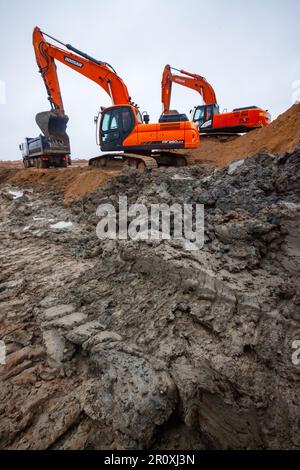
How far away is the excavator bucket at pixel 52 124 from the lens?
10.5m

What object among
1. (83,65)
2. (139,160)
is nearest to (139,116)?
(139,160)

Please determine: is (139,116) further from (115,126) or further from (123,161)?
(123,161)

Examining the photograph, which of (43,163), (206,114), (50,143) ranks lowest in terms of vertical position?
(43,163)

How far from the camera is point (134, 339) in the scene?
2.71 m

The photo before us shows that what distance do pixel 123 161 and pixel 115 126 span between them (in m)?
1.20

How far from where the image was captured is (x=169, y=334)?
2688mm

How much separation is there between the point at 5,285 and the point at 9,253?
3.44 feet

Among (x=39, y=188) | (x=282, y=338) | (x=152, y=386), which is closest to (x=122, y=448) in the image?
(x=152, y=386)

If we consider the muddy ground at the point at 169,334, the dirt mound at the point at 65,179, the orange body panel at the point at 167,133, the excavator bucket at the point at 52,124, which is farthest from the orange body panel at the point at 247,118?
the muddy ground at the point at 169,334

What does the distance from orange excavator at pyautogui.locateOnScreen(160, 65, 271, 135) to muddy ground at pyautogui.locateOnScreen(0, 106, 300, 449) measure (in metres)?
10.5

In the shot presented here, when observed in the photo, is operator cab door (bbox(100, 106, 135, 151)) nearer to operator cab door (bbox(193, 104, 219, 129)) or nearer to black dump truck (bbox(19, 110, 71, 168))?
black dump truck (bbox(19, 110, 71, 168))

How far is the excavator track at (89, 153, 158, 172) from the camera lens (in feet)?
25.5

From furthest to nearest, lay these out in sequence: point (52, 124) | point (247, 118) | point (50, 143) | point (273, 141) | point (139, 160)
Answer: point (247, 118) → point (52, 124) → point (50, 143) → point (139, 160) → point (273, 141)

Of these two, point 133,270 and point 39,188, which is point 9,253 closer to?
point 133,270
